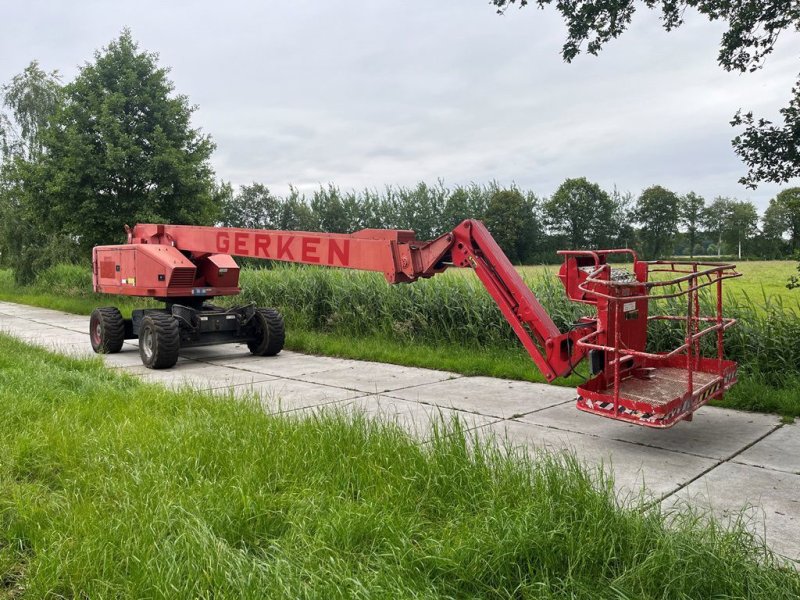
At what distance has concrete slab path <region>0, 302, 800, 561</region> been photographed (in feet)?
13.4

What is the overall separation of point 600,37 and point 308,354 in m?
6.42

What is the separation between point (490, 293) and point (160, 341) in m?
5.12

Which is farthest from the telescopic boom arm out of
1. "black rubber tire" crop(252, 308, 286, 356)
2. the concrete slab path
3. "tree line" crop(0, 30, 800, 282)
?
"tree line" crop(0, 30, 800, 282)

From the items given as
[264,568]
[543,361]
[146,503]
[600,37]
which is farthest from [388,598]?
[600,37]

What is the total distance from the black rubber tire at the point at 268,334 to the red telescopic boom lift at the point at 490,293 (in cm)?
2

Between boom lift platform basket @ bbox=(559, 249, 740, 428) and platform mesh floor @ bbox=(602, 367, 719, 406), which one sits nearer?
boom lift platform basket @ bbox=(559, 249, 740, 428)

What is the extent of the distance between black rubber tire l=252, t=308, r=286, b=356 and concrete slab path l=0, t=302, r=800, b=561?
18 centimetres

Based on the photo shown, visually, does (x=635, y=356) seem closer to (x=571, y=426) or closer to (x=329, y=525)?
(x=571, y=426)

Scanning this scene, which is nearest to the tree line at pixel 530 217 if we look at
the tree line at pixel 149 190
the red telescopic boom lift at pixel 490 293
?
the tree line at pixel 149 190

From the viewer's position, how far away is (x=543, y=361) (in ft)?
19.1

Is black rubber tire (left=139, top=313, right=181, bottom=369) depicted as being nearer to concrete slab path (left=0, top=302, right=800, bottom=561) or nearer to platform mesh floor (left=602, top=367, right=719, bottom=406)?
concrete slab path (left=0, top=302, right=800, bottom=561)

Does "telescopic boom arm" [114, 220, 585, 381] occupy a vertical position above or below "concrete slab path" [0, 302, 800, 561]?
above

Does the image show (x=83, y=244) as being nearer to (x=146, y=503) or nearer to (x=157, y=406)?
(x=157, y=406)

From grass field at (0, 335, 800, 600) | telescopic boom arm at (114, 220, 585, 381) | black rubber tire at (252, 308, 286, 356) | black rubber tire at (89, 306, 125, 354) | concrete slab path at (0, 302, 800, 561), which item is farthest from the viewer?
black rubber tire at (89, 306, 125, 354)
